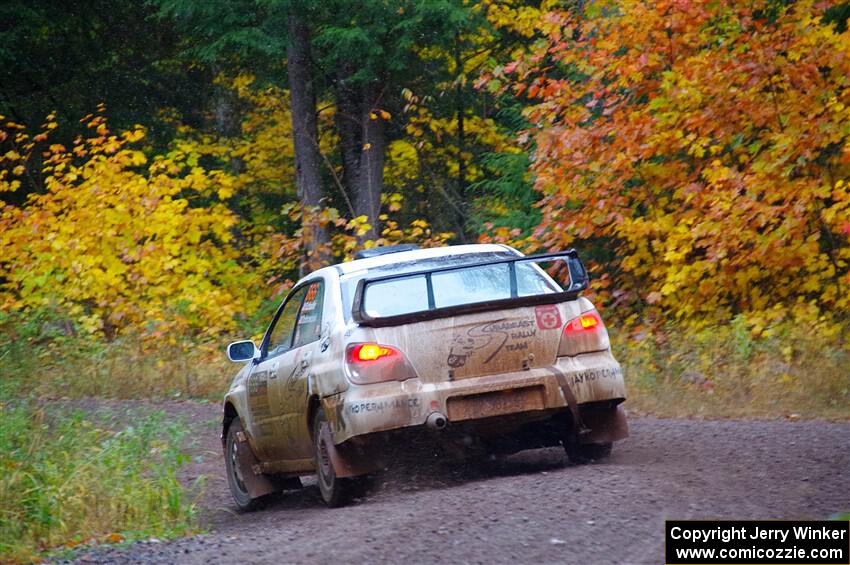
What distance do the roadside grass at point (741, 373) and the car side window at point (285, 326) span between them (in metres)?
4.69

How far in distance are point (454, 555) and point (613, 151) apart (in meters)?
12.1

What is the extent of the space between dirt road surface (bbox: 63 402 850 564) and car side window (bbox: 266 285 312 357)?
1252 millimetres

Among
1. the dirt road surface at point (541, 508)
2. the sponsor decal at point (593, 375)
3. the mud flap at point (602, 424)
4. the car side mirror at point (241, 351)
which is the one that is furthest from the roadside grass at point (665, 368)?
the car side mirror at point (241, 351)

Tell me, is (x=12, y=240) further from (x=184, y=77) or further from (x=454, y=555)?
(x=454, y=555)

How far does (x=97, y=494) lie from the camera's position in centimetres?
823

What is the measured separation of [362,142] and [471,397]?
62.5 feet

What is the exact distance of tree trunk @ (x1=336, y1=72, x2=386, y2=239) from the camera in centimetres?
2572

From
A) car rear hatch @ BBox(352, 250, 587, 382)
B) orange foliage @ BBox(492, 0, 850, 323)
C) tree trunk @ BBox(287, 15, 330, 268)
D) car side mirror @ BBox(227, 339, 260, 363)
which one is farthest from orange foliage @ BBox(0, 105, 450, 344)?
car rear hatch @ BBox(352, 250, 587, 382)

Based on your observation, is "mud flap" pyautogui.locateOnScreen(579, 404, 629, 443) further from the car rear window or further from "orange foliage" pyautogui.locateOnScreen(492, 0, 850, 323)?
"orange foliage" pyautogui.locateOnScreen(492, 0, 850, 323)

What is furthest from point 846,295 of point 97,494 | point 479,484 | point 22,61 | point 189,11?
point 22,61

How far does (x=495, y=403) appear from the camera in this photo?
818cm

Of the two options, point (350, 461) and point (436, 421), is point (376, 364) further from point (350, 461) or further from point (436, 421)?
point (350, 461)

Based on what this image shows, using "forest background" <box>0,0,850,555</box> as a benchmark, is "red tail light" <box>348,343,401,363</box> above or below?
below

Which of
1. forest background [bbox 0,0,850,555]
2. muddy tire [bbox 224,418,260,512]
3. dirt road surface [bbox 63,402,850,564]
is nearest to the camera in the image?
dirt road surface [bbox 63,402,850,564]
